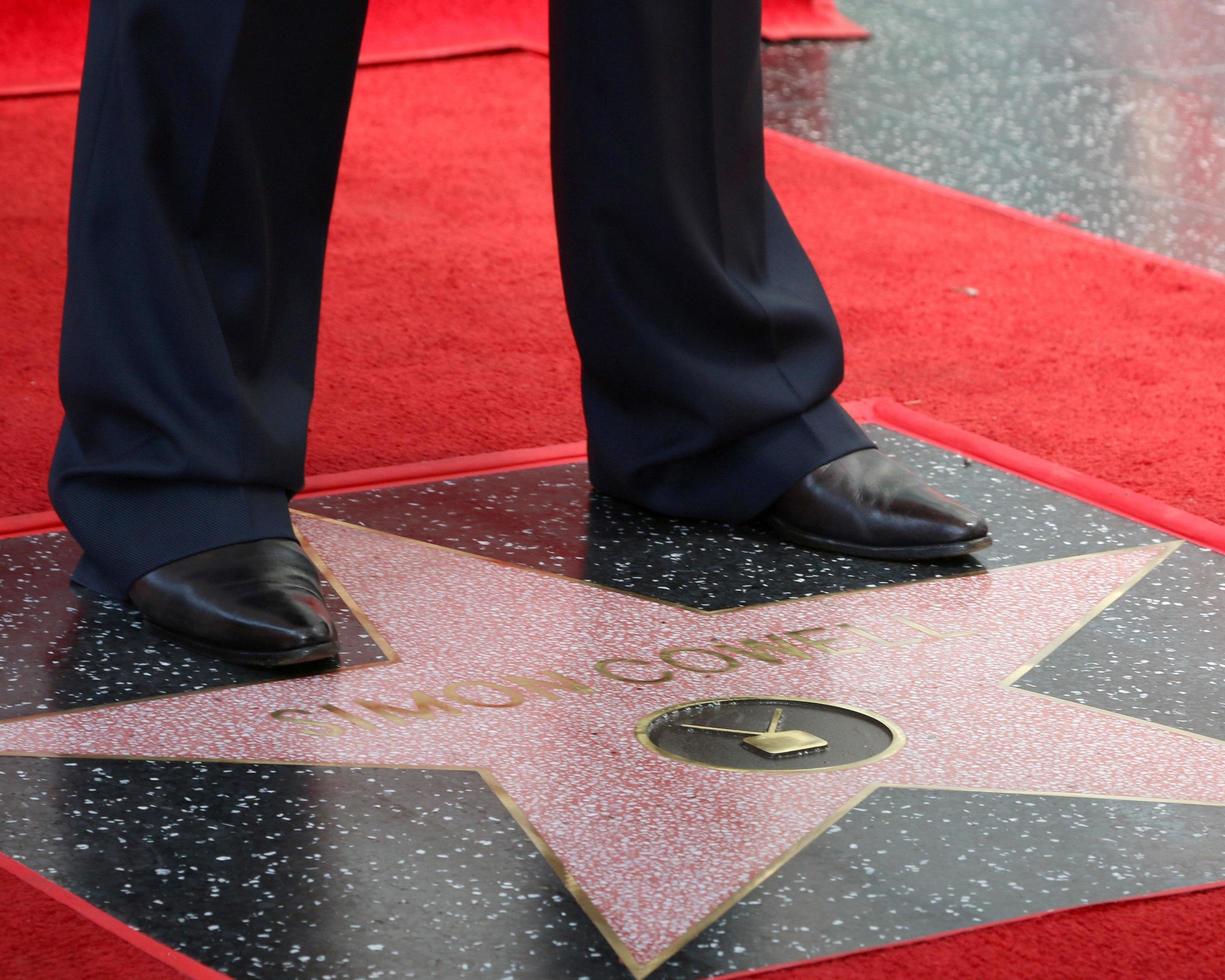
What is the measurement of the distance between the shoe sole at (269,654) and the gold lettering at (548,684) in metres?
0.10

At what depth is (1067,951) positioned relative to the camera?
87 centimetres

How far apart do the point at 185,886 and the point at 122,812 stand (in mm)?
84

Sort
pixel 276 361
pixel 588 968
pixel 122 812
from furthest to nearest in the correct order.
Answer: pixel 276 361
pixel 122 812
pixel 588 968

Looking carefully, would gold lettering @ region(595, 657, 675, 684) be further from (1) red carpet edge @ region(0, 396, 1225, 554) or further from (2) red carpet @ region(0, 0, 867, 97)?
(2) red carpet @ region(0, 0, 867, 97)

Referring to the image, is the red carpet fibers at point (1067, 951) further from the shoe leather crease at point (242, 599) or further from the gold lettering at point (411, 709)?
the shoe leather crease at point (242, 599)

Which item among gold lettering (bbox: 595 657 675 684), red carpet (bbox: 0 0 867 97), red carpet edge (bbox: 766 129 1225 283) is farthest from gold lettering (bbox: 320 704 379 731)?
red carpet (bbox: 0 0 867 97)

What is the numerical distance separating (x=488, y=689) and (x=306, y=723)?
0.10m

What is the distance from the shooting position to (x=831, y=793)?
1.01 m

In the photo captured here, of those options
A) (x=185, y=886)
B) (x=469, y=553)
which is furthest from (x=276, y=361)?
(x=185, y=886)

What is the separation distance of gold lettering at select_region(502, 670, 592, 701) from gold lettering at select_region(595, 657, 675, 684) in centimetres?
2

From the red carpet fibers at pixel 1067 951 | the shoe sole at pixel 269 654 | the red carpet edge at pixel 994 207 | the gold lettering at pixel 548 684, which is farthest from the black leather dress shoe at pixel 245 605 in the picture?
the red carpet edge at pixel 994 207

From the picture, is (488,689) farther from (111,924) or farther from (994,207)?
(994,207)

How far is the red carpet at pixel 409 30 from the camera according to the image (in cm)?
286

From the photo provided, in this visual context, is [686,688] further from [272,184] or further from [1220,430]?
[1220,430]
